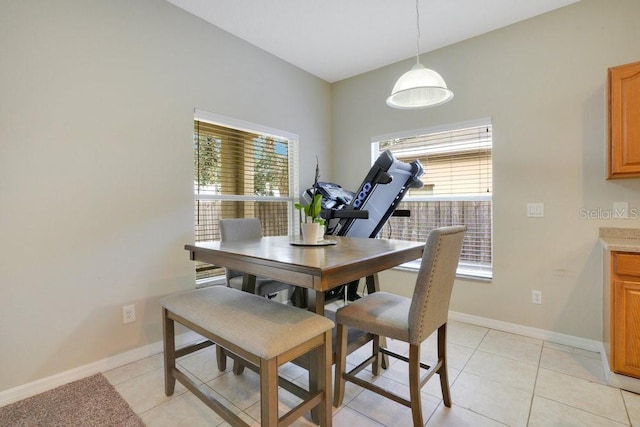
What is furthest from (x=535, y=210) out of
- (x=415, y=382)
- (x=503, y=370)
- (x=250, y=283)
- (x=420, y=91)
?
(x=250, y=283)

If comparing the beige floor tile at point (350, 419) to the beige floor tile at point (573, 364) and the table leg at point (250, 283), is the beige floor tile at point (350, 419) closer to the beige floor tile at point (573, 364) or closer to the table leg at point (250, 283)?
the table leg at point (250, 283)

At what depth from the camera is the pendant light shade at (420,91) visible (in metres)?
1.86

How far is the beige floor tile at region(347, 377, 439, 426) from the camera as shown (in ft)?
5.32

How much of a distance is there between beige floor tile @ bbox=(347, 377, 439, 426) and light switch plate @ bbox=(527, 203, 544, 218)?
1.81 meters

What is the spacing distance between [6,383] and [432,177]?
145 inches

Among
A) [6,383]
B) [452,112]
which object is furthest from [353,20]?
[6,383]

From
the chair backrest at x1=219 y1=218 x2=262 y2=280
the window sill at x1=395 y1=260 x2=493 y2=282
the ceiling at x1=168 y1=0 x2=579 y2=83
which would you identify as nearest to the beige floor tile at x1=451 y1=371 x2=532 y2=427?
the window sill at x1=395 y1=260 x2=493 y2=282

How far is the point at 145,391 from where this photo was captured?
1891mm

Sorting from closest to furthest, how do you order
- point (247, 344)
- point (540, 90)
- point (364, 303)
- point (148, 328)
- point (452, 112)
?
1. point (247, 344)
2. point (364, 303)
3. point (148, 328)
4. point (540, 90)
5. point (452, 112)

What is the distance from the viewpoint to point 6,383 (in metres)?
1.77

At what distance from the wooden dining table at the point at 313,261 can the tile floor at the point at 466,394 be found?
0.72m

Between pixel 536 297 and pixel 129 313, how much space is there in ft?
10.9

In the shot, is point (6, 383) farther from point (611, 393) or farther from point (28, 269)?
point (611, 393)

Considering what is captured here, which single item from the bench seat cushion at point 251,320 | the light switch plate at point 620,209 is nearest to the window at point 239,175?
the bench seat cushion at point 251,320
